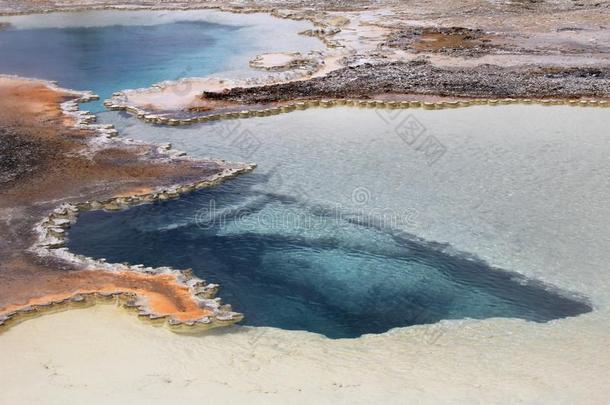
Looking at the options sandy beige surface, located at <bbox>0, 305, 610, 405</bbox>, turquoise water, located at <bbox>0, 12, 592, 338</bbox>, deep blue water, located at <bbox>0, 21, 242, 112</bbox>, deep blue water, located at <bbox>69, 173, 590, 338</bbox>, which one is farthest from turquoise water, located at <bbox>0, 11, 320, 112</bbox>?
sandy beige surface, located at <bbox>0, 305, 610, 405</bbox>

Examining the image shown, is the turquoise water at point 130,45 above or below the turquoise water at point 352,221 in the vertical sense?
above

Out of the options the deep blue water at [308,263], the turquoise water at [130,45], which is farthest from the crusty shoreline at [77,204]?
the turquoise water at [130,45]

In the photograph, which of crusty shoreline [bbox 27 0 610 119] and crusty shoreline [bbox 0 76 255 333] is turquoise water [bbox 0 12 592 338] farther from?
crusty shoreline [bbox 27 0 610 119]

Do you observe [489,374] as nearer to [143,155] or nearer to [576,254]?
[576,254]

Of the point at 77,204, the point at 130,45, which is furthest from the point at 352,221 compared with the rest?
the point at 130,45

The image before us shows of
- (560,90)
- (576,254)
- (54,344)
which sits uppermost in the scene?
(560,90)

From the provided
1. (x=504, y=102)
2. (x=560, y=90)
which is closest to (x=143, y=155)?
(x=504, y=102)

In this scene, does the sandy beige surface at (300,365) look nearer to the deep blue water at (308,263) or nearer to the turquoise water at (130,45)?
the deep blue water at (308,263)

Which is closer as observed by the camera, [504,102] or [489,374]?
[489,374]
